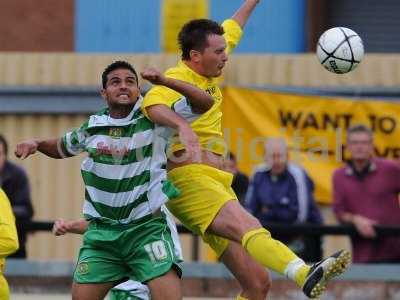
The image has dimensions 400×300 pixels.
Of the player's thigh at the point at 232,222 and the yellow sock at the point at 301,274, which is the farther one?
the player's thigh at the point at 232,222

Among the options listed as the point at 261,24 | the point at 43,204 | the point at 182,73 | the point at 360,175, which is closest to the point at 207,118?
the point at 182,73

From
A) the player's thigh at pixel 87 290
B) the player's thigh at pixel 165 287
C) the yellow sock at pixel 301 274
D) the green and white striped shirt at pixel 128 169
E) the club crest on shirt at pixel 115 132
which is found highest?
the club crest on shirt at pixel 115 132

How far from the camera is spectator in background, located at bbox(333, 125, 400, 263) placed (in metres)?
13.5

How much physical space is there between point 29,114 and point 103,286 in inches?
278

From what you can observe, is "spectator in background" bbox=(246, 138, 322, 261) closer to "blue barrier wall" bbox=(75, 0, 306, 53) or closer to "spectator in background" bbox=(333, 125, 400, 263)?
"spectator in background" bbox=(333, 125, 400, 263)

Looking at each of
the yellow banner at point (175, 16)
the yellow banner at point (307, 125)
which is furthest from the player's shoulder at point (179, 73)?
A: the yellow banner at point (175, 16)

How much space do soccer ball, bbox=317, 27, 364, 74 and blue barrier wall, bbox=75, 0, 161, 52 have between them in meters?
11.4

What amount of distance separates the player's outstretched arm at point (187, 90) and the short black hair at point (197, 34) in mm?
570

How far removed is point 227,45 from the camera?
10102mm

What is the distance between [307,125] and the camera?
603 inches

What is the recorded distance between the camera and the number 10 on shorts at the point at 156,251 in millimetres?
8984

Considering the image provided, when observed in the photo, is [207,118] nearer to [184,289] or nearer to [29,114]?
[184,289]

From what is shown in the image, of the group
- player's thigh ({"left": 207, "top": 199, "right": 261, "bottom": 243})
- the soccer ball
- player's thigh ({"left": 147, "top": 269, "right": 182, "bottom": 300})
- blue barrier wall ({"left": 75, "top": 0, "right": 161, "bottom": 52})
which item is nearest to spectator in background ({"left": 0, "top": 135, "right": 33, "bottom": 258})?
the soccer ball

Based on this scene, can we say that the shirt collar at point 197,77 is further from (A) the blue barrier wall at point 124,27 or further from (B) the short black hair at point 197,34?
(A) the blue barrier wall at point 124,27
